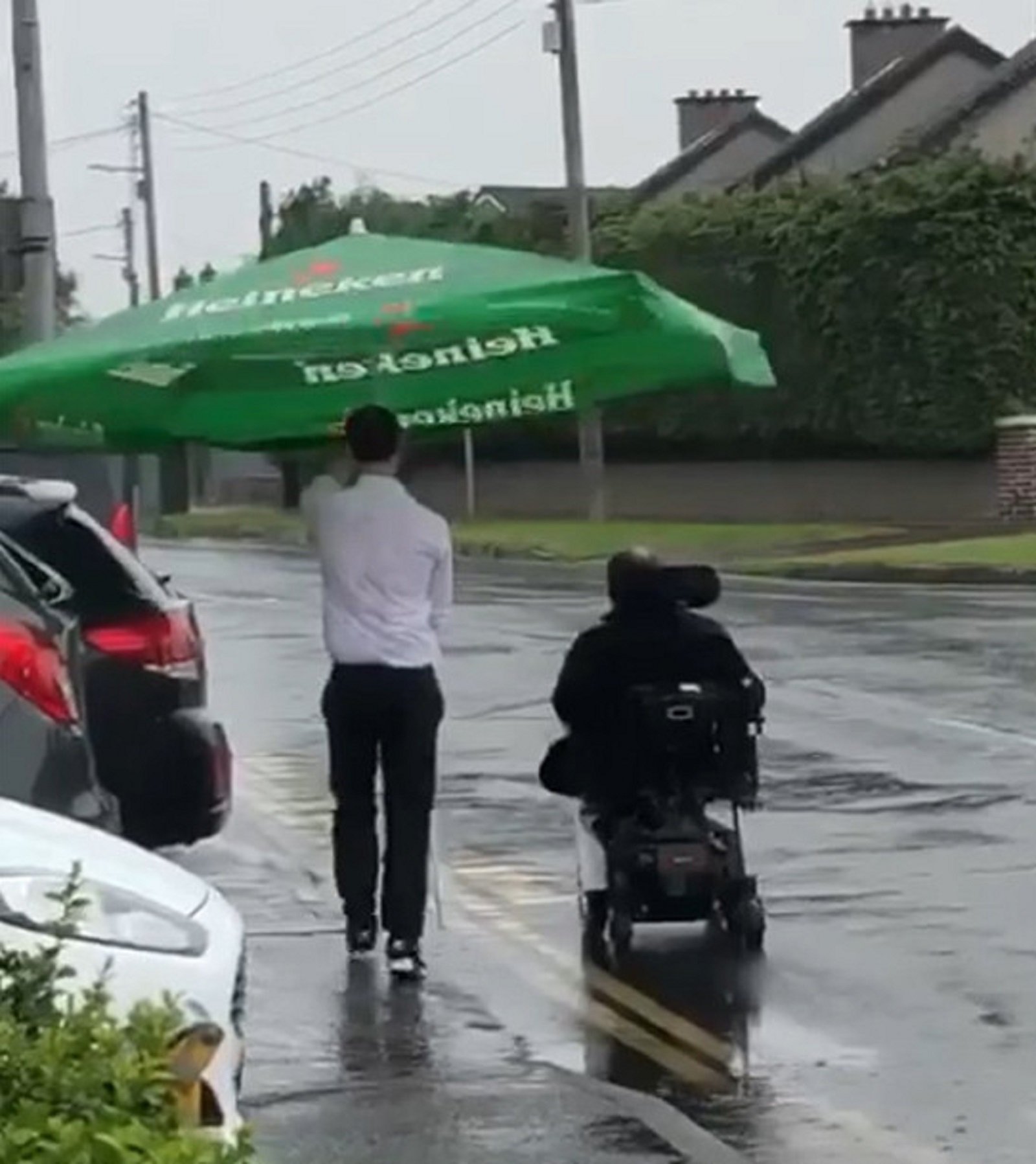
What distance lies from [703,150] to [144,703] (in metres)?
64.9

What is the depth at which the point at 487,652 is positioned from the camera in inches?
961

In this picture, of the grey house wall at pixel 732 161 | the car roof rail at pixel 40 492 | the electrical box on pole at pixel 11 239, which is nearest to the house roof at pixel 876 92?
the grey house wall at pixel 732 161

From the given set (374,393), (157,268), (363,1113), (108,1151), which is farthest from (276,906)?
(157,268)

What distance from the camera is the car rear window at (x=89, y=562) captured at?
11.6 meters

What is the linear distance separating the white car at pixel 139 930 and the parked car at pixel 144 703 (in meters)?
4.22

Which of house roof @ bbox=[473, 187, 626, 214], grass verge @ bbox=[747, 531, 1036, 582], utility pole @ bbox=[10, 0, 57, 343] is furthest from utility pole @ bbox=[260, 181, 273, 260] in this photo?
utility pole @ bbox=[10, 0, 57, 343]

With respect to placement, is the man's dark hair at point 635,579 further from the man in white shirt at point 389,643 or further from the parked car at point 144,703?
the parked car at point 144,703

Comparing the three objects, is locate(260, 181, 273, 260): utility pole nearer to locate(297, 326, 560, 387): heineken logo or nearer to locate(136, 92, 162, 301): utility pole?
locate(136, 92, 162, 301): utility pole

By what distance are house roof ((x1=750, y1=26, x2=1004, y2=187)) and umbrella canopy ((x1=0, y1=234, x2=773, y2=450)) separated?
181 ft

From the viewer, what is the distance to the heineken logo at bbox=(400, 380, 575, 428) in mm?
10594

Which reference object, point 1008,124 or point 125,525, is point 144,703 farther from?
point 1008,124

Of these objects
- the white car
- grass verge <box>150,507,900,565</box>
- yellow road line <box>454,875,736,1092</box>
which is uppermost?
the white car

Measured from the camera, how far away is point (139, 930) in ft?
21.4

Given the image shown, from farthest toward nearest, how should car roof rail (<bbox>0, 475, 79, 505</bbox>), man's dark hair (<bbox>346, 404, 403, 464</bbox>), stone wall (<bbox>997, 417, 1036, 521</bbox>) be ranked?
stone wall (<bbox>997, 417, 1036, 521</bbox>) → car roof rail (<bbox>0, 475, 79, 505</bbox>) → man's dark hair (<bbox>346, 404, 403, 464</bbox>)
